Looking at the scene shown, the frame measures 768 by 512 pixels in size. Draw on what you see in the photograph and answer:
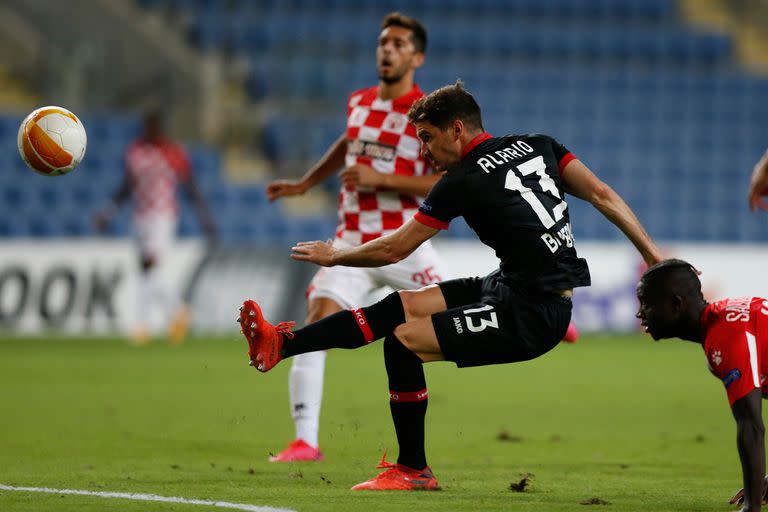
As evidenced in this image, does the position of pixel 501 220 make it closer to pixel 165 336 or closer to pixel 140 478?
pixel 140 478

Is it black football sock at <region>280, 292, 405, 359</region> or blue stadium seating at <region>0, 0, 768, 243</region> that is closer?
black football sock at <region>280, 292, 405, 359</region>

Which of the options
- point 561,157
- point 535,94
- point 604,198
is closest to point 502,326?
point 604,198

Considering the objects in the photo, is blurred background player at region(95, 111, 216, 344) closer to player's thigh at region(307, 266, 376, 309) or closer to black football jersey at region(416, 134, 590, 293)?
player's thigh at region(307, 266, 376, 309)

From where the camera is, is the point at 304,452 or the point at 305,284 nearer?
the point at 304,452

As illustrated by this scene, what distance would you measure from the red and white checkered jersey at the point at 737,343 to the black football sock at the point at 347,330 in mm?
1494

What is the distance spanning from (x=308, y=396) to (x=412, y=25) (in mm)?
2368

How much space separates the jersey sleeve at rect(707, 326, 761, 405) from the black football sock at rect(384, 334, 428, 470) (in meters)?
1.41

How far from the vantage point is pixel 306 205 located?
20688mm

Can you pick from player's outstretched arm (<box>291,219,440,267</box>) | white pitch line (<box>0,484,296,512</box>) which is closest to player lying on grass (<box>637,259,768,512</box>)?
player's outstretched arm (<box>291,219,440,267</box>)

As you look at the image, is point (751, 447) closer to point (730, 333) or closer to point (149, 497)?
point (730, 333)

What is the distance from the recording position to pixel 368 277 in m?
7.16

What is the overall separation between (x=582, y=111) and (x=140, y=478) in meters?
16.8

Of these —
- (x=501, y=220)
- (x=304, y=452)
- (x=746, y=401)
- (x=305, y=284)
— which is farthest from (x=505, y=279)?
(x=305, y=284)

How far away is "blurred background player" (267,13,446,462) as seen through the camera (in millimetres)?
6945
